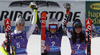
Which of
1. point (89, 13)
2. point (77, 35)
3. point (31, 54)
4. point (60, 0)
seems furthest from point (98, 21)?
point (77, 35)

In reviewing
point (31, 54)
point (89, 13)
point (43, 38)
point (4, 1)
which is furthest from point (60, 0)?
point (43, 38)

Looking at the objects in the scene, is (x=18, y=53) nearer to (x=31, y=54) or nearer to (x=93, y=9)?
(x=31, y=54)

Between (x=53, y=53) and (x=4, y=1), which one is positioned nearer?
(x=53, y=53)

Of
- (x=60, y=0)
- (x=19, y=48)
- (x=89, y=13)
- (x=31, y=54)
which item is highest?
(x=60, y=0)

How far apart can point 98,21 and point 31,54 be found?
23.6 feet

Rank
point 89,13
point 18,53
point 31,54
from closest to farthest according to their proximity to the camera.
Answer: point 18,53, point 31,54, point 89,13

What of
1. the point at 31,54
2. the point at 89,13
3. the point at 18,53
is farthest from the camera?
the point at 89,13

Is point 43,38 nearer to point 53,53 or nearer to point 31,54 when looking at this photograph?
point 53,53

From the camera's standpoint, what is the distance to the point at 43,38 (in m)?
5.00

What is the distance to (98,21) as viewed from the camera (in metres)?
13.1

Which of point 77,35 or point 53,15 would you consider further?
point 53,15

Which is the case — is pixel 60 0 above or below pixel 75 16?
above

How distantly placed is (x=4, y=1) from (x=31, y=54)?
731 centimetres

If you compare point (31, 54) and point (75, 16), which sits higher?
point (75, 16)
